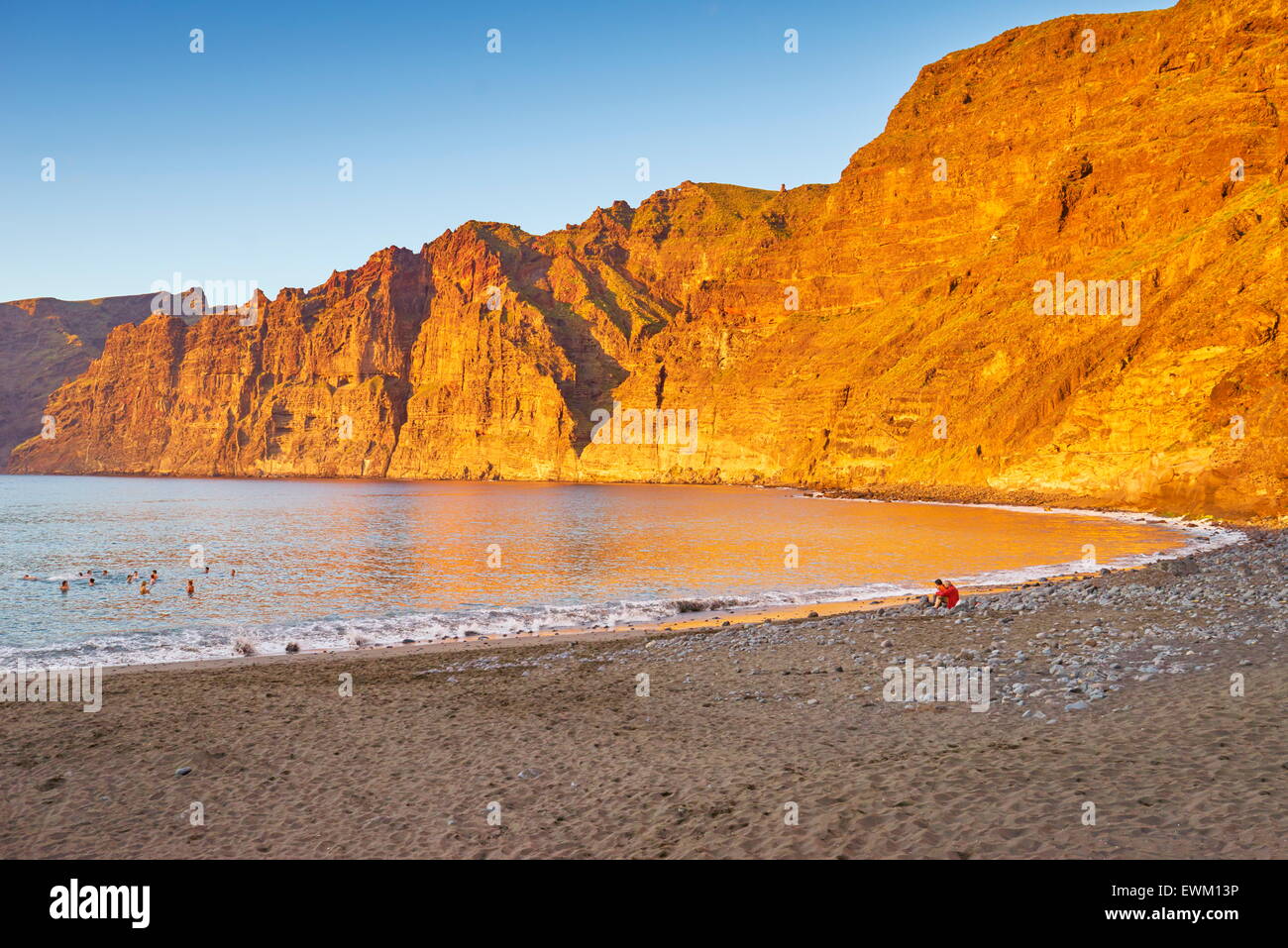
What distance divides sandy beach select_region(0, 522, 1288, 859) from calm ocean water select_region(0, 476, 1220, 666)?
6.49 m

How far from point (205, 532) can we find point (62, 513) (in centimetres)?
4312

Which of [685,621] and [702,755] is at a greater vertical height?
[702,755]

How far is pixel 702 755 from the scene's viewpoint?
394 inches

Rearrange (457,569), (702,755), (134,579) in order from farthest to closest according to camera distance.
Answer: (457,569)
(134,579)
(702,755)

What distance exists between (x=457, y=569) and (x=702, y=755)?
30.1 meters

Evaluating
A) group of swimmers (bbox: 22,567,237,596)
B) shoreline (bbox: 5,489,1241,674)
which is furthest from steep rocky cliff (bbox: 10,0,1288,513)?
group of swimmers (bbox: 22,567,237,596)

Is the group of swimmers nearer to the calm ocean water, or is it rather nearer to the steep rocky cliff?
the calm ocean water

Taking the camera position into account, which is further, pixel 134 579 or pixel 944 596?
pixel 134 579

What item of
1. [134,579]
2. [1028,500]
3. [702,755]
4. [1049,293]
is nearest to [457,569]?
[134,579]

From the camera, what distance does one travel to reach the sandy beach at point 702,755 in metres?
7.10

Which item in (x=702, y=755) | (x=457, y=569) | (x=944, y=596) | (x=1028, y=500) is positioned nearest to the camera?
(x=702, y=755)

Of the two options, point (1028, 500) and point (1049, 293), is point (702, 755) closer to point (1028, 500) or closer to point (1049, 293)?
point (1028, 500)

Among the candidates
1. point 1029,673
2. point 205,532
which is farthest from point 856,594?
point 205,532
